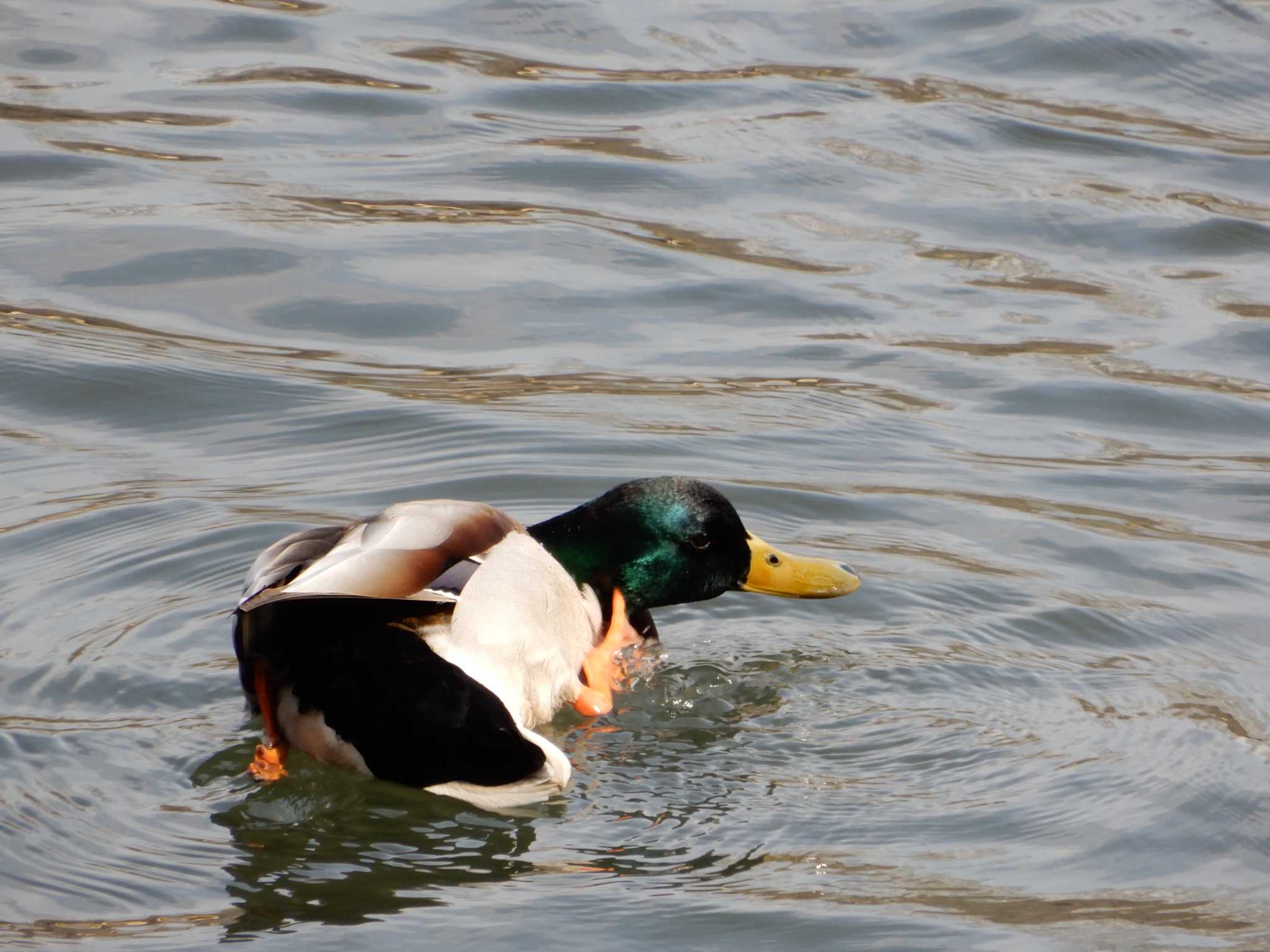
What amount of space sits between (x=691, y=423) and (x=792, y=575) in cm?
158

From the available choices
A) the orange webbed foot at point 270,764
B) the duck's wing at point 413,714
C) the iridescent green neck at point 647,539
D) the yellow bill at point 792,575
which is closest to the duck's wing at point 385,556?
the duck's wing at point 413,714

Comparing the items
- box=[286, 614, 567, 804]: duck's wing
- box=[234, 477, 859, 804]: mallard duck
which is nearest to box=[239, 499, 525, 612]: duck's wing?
box=[234, 477, 859, 804]: mallard duck

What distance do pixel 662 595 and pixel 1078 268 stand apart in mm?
4120

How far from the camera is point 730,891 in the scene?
11.7ft

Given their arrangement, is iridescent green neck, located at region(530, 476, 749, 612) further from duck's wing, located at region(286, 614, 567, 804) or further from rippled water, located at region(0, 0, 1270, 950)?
duck's wing, located at region(286, 614, 567, 804)

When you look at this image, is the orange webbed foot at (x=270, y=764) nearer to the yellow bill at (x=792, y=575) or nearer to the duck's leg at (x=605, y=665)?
the duck's leg at (x=605, y=665)

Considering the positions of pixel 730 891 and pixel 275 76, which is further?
pixel 275 76

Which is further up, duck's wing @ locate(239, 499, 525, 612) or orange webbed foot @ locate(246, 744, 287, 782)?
duck's wing @ locate(239, 499, 525, 612)

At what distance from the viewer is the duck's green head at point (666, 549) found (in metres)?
4.98

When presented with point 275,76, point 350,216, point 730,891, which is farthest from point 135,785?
point 275,76

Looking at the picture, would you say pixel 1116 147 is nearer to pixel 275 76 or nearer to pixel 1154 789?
pixel 275 76

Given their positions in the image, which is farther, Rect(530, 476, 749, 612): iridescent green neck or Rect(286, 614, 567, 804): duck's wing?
Rect(530, 476, 749, 612): iridescent green neck

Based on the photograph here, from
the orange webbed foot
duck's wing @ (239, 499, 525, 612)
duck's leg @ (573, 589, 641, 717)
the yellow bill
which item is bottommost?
duck's leg @ (573, 589, 641, 717)

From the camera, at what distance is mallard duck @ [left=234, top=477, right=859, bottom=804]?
3750mm
